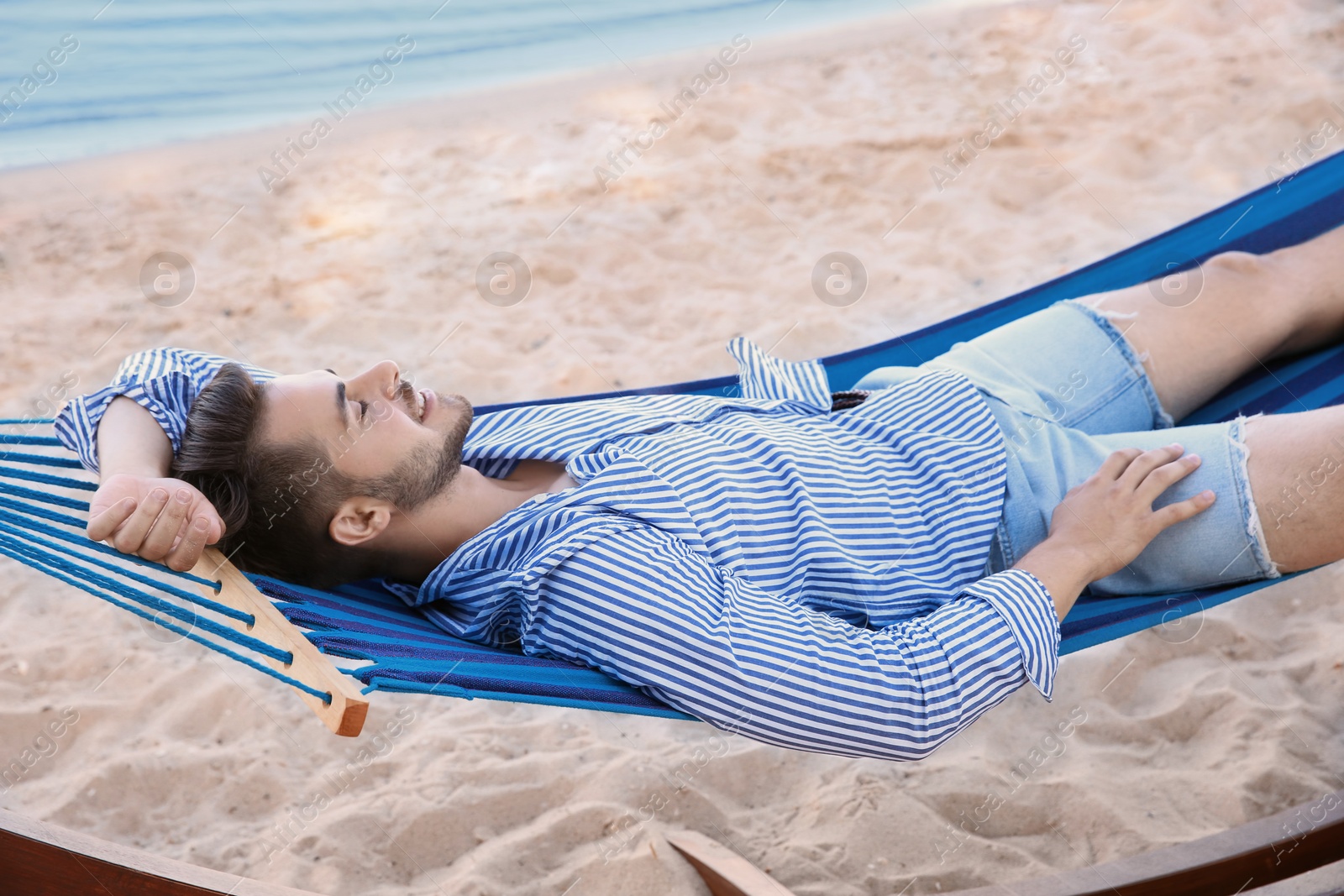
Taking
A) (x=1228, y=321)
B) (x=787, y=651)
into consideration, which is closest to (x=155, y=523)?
(x=787, y=651)

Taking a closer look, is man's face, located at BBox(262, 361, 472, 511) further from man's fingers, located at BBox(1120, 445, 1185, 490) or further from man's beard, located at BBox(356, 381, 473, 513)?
man's fingers, located at BBox(1120, 445, 1185, 490)

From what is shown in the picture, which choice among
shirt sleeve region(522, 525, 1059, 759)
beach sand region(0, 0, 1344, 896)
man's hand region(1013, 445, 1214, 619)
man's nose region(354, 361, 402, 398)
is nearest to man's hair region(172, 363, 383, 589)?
man's nose region(354, 361, 402, 398)

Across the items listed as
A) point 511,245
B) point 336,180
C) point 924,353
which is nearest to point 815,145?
point 511,245

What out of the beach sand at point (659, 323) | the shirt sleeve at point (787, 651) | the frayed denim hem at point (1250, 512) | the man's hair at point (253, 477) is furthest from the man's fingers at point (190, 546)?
the frayed denim hem at point (1250, 512)

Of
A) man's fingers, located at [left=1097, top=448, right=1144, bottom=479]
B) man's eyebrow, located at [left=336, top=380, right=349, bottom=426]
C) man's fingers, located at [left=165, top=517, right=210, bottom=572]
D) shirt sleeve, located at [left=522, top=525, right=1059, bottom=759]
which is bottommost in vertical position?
shirt sleeve, located at [left=522, top=525, right=1059, bottom=759]

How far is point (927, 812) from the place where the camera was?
1.81m

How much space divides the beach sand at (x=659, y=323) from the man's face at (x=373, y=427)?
666 mm

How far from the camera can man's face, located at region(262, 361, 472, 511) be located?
57.8 inches

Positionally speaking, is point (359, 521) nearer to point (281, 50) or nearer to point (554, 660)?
point (554, 660)

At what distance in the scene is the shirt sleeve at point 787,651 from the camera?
127 centimetres

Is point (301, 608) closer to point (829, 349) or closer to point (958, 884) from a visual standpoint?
point (958, 884)

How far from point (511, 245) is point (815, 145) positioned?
117 centimetres

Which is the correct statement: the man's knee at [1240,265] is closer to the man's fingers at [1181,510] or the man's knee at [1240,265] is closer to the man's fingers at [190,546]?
the man's fingers at [1181,510]

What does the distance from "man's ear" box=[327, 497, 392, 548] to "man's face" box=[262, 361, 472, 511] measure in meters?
0.02
